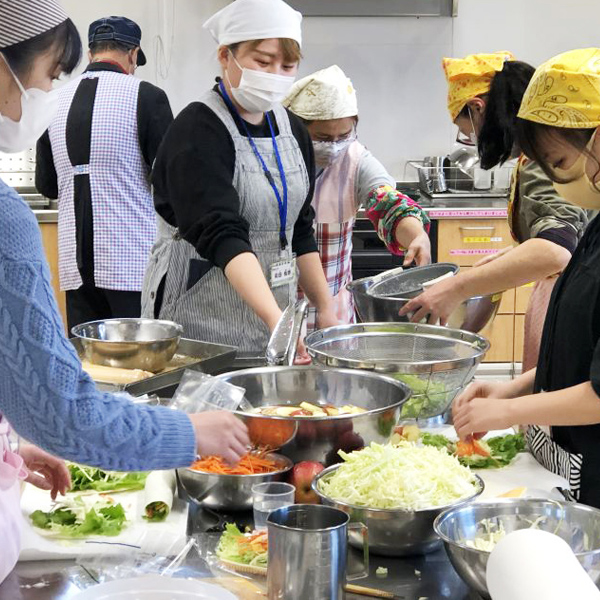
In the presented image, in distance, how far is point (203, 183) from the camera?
2.55 metres

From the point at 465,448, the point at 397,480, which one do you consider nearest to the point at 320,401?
the point at 465,448

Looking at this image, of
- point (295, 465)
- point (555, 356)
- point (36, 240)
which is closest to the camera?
point (36, 240)

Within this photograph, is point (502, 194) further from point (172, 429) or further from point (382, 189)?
point (172, 429)

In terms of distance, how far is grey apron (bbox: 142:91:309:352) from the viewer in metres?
2.69

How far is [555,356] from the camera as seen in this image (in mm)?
1975

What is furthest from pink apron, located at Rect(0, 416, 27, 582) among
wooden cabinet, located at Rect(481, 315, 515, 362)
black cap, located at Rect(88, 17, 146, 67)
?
wooden cabinet, located at Rect(481, 315, 515, 362)

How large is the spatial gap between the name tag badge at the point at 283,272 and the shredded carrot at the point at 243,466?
43.8 inches

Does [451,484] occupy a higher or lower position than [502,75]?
lower

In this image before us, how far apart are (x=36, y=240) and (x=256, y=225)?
1508mm

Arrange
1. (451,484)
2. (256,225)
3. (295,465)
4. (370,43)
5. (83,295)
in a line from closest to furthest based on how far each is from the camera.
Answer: (451,484), (295,465), (256,225), (83,295), (370,43)

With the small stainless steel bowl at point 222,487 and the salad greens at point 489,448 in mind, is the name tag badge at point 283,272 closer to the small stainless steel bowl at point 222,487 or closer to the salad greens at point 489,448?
the salad greens at point 489,448

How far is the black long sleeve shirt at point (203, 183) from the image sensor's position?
2516 millimetres

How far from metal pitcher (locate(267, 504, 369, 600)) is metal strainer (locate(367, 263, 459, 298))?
153 centimetres

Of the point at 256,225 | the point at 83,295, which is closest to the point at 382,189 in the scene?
the point at 256,225
